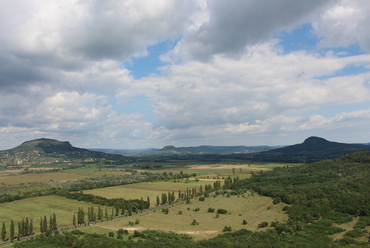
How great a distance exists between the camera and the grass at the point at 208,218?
235 feet

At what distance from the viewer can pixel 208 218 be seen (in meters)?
85.2

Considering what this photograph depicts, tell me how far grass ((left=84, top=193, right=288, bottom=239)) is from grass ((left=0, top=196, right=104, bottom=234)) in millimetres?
21813

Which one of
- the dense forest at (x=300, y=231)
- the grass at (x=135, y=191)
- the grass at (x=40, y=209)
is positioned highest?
the dense forest at (x=300, y=231)

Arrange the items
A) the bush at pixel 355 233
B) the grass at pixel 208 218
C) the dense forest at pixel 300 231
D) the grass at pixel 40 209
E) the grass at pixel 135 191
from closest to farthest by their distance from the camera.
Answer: the dense forest at pixel 300 231
the bush at pixel 355 233
the grass at pixel 208 218
the grass at pixel 40 209
the grass at pixel 135 191

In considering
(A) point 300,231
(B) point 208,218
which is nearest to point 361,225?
(A) point 300,231

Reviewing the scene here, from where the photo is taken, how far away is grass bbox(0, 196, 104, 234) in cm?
8779

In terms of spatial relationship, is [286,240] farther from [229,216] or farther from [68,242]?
[68,242]

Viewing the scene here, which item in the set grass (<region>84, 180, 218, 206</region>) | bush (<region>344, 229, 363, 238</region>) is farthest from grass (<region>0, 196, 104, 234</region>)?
bush (<region>344, 229, 363, 238</region>)

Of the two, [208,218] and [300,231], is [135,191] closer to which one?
[208,218]

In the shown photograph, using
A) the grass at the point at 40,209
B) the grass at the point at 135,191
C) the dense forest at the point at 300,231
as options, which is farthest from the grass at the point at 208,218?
the grass at the point at 135,191

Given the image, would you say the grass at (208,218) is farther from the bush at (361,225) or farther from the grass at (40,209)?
the grass at (40,209)

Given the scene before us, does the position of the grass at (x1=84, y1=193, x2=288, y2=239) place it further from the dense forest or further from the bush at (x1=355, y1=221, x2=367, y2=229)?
the bush at (x1=355, y1=221, x2=367, y2=229)

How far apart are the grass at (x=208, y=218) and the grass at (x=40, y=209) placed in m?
21.8

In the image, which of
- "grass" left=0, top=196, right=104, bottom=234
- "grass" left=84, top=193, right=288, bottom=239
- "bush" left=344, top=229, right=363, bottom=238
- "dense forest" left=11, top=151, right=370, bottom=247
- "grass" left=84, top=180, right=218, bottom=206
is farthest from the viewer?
"grass" left=84, top=180, right=218, bottom=206
